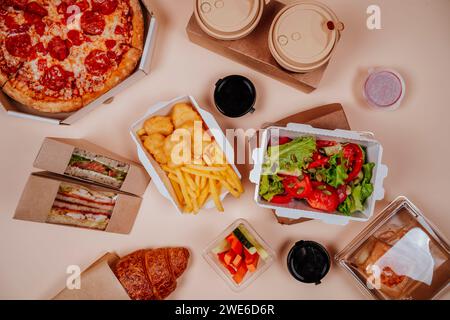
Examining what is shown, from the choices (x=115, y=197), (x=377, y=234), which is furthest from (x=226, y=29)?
(x=377, y=234)

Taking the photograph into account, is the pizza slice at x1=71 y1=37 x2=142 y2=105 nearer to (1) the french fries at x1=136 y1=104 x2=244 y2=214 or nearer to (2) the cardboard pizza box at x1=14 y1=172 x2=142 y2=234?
(1) the french fries at x1=136 y1=104 x2=244 y2=214

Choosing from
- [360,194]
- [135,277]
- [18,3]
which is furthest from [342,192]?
[18,3]

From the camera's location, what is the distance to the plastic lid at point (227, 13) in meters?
1.86

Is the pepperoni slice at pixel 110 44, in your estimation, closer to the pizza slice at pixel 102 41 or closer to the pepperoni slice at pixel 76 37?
the pizza slice at pixel 102 41

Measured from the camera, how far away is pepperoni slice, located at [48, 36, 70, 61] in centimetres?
210

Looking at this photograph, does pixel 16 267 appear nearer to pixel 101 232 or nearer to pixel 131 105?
pixel 101 232

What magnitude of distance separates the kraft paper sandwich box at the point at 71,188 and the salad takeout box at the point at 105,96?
156 millimetres

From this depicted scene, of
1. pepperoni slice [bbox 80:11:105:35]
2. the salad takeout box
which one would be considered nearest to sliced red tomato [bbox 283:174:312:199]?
the salad takeout box

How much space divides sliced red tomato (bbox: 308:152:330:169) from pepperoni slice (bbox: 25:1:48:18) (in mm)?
1610

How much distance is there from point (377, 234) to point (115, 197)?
1.33 metres

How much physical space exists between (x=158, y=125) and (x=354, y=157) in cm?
94

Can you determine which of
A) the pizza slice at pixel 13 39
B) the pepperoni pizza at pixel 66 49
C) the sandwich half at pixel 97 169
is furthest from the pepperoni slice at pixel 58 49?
the sandwich half at pixel 97 169

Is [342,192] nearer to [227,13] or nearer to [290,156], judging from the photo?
[290,156]

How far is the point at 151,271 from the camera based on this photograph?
1950 millimetres
